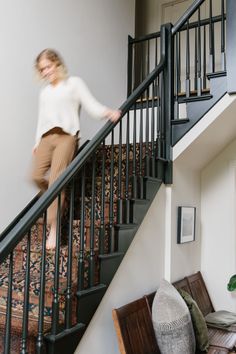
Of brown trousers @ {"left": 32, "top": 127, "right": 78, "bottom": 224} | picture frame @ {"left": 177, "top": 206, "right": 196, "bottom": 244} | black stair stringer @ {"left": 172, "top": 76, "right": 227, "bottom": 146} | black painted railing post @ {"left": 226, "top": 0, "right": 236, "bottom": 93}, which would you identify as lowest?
picture frame @ {"left": 177, "top": 206, "right": 196, "bottom": 244}

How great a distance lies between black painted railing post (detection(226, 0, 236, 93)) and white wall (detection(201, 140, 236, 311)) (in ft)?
4.01

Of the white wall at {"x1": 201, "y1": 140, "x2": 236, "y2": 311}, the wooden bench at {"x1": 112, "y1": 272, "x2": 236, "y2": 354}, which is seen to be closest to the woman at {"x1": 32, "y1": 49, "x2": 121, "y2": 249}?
the wooden bench at {"x1": 112, "y1": 272, "x2": 236, "y2": 354}

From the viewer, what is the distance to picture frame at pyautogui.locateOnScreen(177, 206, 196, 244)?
10.3 feet

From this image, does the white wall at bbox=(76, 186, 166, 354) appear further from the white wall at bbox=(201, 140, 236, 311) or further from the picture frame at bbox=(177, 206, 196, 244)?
the white wall at bbox=(201, 140, 236, 311)

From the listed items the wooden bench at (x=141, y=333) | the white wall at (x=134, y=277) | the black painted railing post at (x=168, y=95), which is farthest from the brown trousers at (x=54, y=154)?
the black painted railing post at (x=168, y=95)

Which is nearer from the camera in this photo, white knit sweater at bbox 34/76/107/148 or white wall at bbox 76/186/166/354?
white wall at bbox 76/186/166/354

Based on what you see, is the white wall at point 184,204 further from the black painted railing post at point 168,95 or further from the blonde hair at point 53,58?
the blonde hair at point 53,58

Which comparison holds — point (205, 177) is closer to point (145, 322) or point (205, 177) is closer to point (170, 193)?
point (170, 193)

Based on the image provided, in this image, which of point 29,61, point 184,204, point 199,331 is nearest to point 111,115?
point 29,61

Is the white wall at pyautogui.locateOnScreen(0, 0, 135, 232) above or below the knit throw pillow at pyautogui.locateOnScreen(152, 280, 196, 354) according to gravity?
above

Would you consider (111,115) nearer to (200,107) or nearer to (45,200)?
(45,200)

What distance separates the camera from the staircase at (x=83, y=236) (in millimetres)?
1593

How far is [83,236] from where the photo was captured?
1.89 m

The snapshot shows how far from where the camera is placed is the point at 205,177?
3895mm
